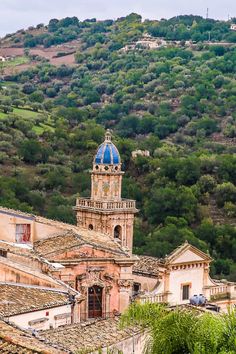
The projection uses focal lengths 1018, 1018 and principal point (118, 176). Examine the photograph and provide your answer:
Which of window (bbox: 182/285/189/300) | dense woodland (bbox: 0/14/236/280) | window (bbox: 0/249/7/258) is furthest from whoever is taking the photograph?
dense woodland (bbox: 0/14/236/280)

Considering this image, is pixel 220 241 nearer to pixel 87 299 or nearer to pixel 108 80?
pixel 87 299

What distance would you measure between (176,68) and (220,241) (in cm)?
6982

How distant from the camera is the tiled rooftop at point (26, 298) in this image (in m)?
24.0

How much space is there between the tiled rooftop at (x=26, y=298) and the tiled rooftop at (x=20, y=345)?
22.9 feet

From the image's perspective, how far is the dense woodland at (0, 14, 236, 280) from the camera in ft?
208

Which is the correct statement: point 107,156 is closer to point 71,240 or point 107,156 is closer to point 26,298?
point 71,240

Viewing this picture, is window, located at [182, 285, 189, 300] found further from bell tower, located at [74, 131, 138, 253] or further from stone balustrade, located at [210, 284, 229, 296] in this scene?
bell tower, located at [74, 131, 138, 253]

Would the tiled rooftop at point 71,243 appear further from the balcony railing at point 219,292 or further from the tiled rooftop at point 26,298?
the tiled rooftop at point 26,298

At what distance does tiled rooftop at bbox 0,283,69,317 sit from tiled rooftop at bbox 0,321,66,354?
6.97 metres

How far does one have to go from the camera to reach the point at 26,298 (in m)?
25.1

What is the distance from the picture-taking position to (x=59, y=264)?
29.8 metres

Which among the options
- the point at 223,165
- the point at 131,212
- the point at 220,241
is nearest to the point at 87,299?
the point at 131,212

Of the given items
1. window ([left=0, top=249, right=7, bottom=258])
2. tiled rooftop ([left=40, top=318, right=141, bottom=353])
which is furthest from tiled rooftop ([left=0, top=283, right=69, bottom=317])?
window ([left=0, top=249, right=7, bottom=258])

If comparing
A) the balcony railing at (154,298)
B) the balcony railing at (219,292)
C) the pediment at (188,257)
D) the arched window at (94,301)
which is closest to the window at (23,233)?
the arched window at (94,301)
